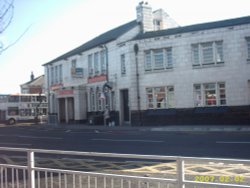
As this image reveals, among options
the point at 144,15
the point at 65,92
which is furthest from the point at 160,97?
the point at 65,92

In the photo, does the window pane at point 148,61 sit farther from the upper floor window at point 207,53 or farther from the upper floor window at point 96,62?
the upper floor window at point 96,62

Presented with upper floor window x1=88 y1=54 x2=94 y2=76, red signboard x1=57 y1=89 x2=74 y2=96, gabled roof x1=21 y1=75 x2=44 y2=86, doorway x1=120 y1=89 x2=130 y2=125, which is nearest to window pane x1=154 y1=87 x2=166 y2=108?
doorway x1=120 y1=89 x2=130 y2=125

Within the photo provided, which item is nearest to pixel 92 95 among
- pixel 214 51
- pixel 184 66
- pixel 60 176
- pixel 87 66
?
pixel 87 66

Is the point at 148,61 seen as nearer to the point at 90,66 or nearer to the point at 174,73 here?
the point at 174,73

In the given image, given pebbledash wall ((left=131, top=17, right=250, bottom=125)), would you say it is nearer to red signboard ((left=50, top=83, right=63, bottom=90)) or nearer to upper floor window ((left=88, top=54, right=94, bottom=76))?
upper floor window ((left=88, top=54, right=94, bottom=76))

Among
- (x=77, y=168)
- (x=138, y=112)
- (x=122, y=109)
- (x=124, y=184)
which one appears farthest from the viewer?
(x=122, y=109)

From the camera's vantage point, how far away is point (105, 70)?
119ft

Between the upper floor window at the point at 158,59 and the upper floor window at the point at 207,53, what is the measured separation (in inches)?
82.4

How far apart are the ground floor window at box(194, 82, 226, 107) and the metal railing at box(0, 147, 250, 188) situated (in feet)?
70.3

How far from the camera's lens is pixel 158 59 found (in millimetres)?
30297

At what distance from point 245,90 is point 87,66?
1826 centimetres

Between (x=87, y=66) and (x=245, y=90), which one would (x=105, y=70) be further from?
(x=245, y=90)

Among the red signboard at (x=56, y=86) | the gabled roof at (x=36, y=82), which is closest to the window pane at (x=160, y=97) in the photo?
the red signboard at (x=56, y=86)

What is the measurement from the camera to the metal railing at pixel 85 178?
14.2 ft
